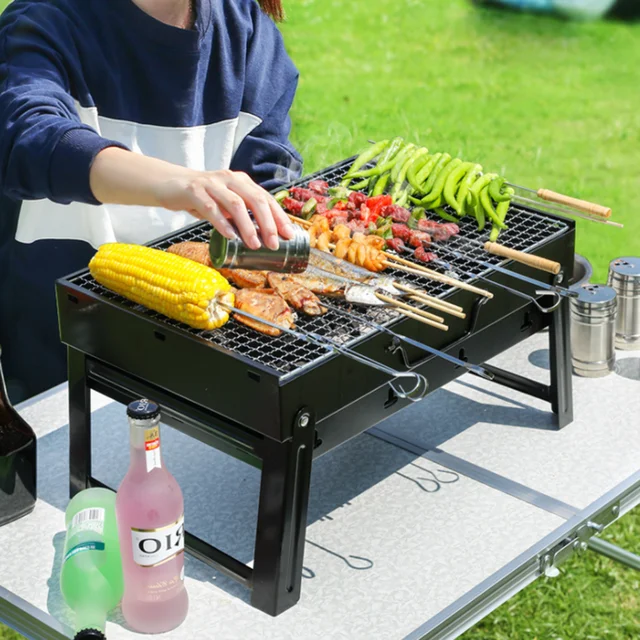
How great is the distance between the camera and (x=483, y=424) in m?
3.43

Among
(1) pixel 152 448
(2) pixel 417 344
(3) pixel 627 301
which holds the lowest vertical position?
(3) pixel 627 301

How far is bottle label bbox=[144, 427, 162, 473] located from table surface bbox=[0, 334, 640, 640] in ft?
1.41

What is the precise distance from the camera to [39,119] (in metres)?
3.05

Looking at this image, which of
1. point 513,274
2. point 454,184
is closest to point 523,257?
point 513,274

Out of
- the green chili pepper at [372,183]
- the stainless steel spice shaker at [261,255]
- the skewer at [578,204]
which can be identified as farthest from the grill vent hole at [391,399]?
the green chili pepper at [372,183]

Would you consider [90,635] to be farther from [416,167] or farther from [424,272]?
[416,167]

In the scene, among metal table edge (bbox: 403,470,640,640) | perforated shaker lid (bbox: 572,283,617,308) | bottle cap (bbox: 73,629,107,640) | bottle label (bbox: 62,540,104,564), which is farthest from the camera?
perforated shaker lid (bbox: 572,283,617,308)

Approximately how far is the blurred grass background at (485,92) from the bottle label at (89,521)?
521 cm

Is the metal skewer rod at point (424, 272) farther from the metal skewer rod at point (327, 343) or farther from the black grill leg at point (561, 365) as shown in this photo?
the black grill leg at point (561, 365)

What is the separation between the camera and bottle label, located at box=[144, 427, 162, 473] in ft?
7.64

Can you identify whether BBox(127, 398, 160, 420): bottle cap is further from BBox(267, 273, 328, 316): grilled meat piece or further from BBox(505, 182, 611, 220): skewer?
BBox(505, 182, 611, 220): skewer

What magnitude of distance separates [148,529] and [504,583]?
3.00 feet

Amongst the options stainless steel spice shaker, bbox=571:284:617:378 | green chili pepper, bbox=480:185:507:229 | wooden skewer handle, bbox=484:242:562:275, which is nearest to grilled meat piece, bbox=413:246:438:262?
wooden skewer handle, bbox=484:242:562:275

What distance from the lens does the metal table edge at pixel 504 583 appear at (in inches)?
100
